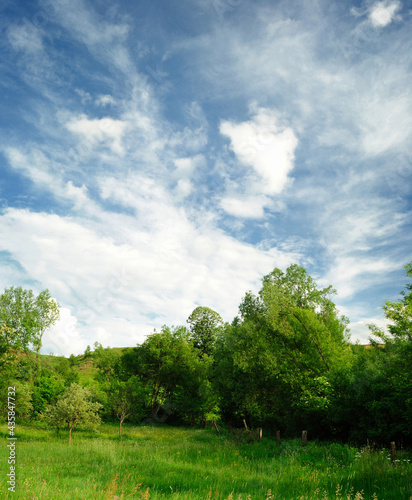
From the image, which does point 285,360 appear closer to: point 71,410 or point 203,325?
point 71,410

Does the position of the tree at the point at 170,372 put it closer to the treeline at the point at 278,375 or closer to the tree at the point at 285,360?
the treeline at the point at 278,375

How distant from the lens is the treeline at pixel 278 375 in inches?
719

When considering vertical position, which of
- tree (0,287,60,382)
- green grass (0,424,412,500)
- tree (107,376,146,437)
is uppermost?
tree (0,287,60,382)

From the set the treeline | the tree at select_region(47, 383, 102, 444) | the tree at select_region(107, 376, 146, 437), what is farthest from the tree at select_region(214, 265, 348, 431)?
the tree at select_region(47, 383, 102, 444)

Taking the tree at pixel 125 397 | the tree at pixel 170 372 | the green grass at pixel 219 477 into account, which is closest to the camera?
the green grass at pixel 219 477

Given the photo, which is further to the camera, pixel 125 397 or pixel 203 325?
pixel 203 325

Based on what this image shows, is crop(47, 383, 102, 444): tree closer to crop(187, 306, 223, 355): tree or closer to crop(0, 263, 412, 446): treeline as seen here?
crop(0, 263, 412, 446): treeline

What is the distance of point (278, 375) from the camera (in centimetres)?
2792

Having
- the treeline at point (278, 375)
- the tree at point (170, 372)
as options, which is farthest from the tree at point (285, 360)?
the tree at point (170, 372)

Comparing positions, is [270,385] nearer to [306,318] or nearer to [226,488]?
[306,318]

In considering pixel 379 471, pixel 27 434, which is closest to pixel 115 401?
pixel 27 434

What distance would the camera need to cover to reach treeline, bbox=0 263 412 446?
1827 centimetres

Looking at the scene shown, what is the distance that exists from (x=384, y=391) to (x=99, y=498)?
17108 mm

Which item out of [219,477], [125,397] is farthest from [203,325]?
[219,477]
